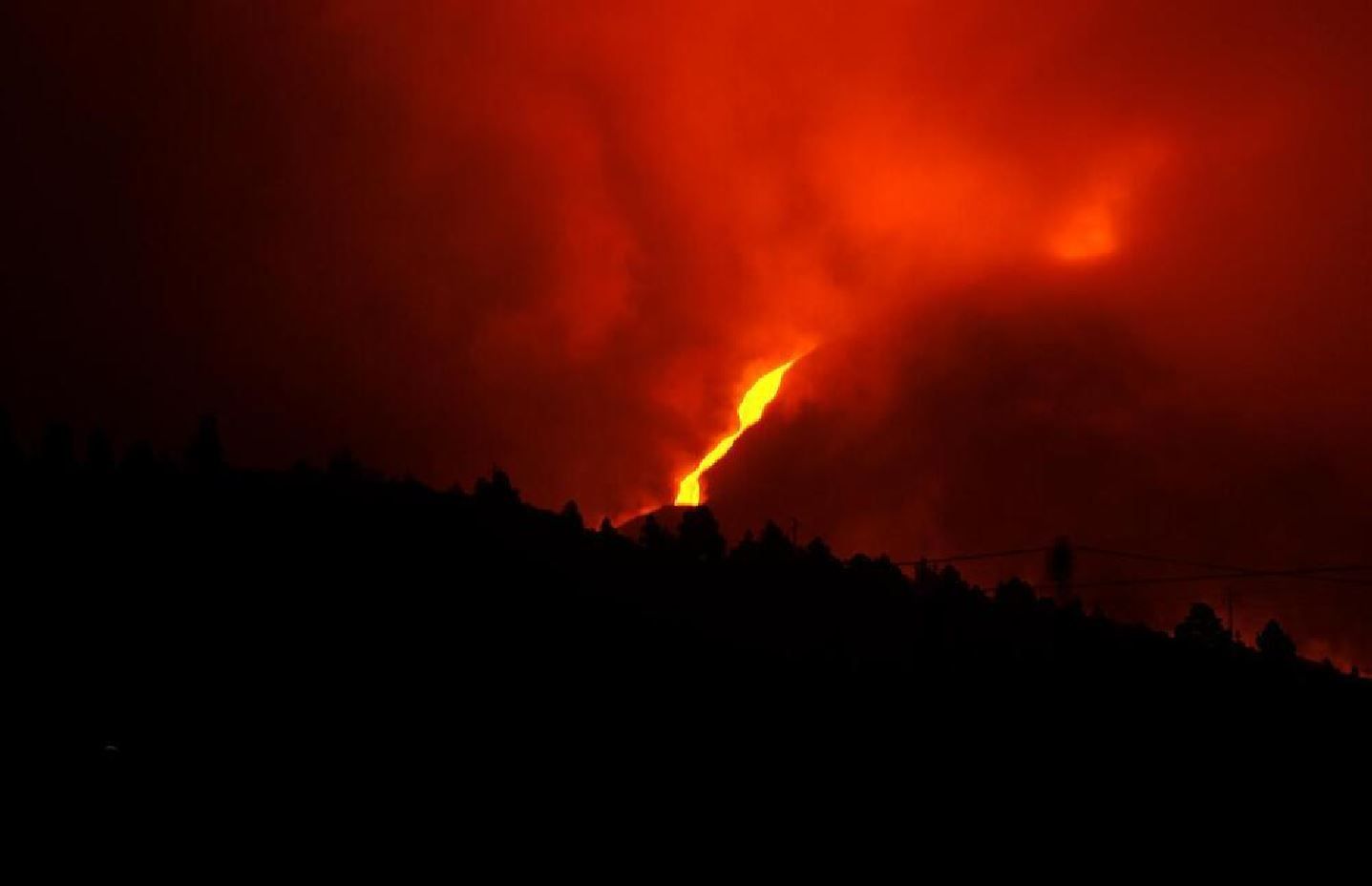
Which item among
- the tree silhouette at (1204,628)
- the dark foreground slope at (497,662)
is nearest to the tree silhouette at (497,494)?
the dark foreground slope at (497,662)

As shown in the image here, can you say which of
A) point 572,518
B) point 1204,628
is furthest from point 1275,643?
point 572,518

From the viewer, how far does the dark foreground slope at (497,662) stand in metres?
44.4

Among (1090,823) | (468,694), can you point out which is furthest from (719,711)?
(1090,823)

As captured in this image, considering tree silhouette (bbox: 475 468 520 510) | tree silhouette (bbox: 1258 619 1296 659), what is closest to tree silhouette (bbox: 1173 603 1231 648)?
tree silhouette (bbox: 1258 619 1296 659)

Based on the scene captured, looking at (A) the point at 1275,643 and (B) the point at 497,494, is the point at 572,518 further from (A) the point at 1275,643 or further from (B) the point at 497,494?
(A) the point at 1275,643

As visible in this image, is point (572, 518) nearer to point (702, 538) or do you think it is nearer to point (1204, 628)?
point (702, 538)

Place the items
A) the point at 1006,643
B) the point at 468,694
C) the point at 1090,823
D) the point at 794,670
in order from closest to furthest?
the point at 1090,823
the point at 468,694
the point at 794,670
the point at 1006,643

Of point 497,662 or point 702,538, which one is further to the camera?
point 702,538

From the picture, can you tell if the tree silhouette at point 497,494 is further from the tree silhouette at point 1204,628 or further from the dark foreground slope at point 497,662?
the tree silhouette at point 1204,628

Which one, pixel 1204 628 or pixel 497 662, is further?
pixel 1204 628

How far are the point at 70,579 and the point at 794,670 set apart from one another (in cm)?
2803

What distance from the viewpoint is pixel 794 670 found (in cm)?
5388

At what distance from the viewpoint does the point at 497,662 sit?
51500mm

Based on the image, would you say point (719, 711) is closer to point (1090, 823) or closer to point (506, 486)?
point (1090, 823)
